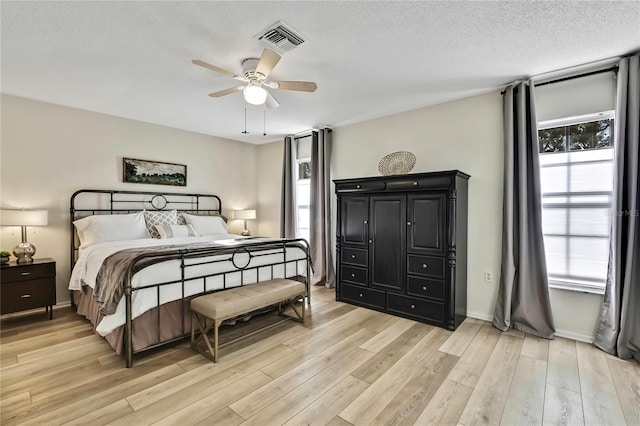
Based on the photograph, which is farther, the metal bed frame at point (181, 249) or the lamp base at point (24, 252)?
the lamp base at point (24, 252)

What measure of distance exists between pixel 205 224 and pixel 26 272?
82.8 inches

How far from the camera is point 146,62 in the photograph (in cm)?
277

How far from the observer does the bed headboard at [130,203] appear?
4051 mm

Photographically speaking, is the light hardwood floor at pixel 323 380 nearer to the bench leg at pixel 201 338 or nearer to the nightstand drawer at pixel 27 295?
the bench leg at pixel 201 338

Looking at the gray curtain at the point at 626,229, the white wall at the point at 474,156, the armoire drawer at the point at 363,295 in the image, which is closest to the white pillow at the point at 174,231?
the armoire drawer at the point at 363,295

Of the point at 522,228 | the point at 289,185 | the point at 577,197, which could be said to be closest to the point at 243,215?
the point at 289,185

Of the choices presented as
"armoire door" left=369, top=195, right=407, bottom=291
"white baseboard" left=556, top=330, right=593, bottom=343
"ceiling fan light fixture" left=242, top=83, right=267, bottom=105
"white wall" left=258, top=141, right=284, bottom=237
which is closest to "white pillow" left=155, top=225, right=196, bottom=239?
"white wall" left=258, top=141, right=284, bottom=237

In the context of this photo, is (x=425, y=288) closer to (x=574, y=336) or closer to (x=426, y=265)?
(x=426, y=265)

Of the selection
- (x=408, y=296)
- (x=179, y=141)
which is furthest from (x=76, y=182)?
(x=408, y=296)

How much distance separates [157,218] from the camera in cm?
451

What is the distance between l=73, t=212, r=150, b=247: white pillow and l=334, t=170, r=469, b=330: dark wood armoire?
9.17 feet

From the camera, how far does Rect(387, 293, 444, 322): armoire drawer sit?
3.31 metres

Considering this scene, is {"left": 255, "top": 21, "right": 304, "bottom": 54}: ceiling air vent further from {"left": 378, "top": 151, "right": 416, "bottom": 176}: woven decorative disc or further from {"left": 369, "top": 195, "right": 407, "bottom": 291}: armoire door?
{"left": 378, "top": 151, "right": 416, "bottom": 176}: woven decorative disc

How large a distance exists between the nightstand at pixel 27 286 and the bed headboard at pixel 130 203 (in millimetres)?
575
